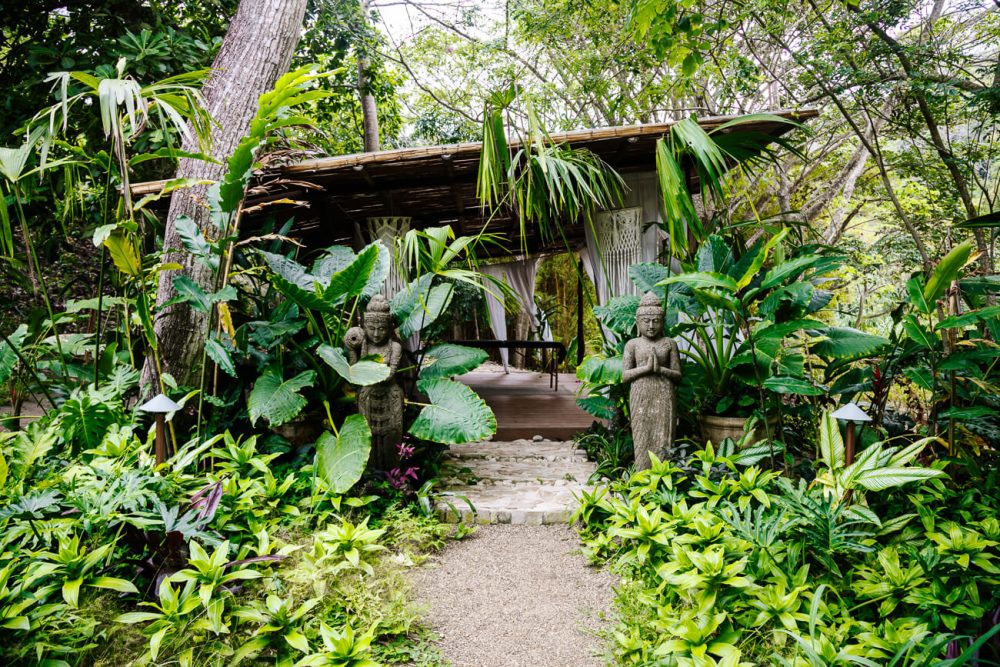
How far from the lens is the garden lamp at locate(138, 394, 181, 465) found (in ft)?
7.22

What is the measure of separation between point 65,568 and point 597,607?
2.01 m

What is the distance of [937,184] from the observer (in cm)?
667

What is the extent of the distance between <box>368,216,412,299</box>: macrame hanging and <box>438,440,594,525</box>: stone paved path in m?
1.45

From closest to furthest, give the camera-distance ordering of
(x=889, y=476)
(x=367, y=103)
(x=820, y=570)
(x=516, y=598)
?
(x=889, y=476) → (x=820, y=570) → (x=516, y=598) → (x=367, y=103)

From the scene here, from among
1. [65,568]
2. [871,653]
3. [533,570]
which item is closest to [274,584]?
[65,568]

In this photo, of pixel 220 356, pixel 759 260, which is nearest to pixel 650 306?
pixel 759 260

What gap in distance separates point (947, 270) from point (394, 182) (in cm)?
374

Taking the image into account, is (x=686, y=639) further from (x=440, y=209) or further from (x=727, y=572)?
(x=440, y=209)

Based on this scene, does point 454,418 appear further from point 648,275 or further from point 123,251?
point 123,251

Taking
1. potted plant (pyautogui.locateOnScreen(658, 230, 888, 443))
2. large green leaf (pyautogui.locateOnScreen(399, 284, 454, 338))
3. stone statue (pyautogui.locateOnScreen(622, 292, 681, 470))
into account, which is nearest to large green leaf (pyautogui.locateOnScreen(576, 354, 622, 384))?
stone statue (pyautogui.locateOnScreen(622, 292, 681, 470))

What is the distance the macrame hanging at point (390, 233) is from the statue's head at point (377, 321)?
1.50m

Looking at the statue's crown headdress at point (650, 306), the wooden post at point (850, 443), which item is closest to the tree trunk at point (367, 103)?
the statue's crown headdress at point (650, 306)

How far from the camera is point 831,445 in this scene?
7.91 feet

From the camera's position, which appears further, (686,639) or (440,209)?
(440,209)
